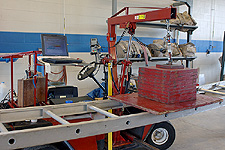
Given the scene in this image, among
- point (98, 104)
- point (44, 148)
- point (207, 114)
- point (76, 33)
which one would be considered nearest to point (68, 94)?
point (98, 104)

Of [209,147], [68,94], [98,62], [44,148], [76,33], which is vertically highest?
[76,33]

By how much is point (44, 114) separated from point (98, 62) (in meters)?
1.07

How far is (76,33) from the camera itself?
19.2 ft

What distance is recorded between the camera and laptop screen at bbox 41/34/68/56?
330 centimetres

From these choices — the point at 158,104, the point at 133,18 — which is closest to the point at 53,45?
the point at 133,18

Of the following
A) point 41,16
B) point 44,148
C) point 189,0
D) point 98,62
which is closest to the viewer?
point 44,148

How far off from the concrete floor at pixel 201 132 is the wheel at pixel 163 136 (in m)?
0.16

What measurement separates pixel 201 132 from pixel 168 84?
2.40m

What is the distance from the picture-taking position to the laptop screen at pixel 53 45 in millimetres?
3305

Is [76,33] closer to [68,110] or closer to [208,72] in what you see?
[68,110]

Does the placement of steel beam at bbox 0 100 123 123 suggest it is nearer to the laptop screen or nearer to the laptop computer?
the laptop computer

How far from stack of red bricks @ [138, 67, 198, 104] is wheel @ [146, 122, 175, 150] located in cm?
98

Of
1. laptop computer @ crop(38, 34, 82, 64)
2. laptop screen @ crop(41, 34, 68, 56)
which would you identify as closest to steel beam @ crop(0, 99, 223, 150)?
laptop computer @ crop(38, 34, 82, 64)

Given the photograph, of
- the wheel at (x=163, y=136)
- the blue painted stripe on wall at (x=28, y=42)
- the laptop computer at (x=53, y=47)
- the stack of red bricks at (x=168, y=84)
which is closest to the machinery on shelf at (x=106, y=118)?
the wheel at (x=163, y=136)
